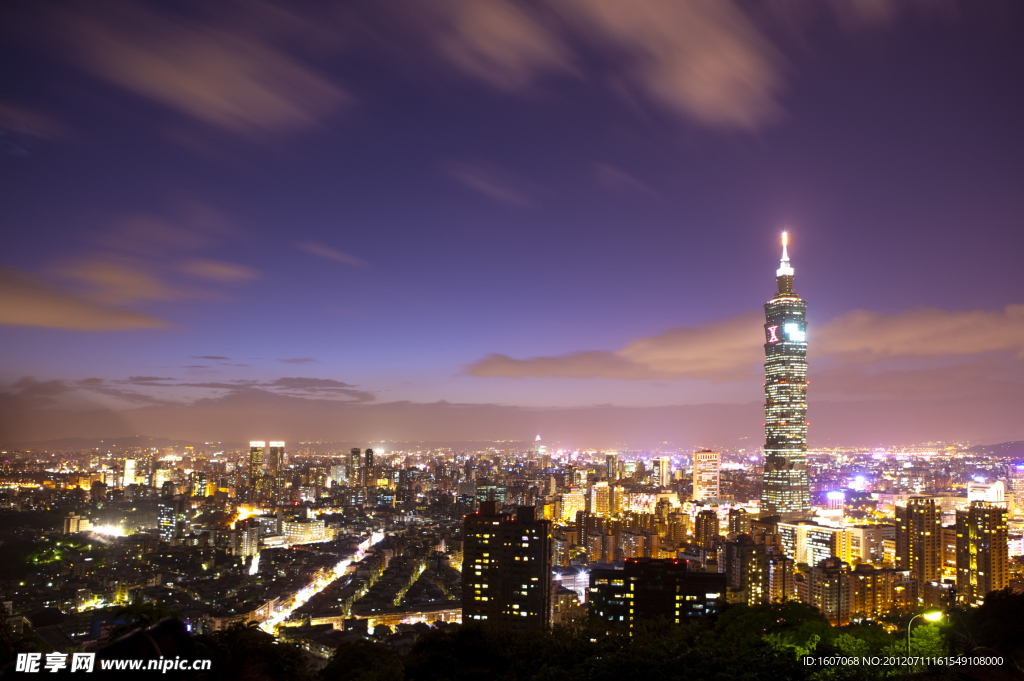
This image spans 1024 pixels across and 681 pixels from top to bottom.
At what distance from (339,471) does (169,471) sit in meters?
14.3

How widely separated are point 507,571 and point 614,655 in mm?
8134

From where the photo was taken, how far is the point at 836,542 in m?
20.5

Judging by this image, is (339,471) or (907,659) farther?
(339,471)

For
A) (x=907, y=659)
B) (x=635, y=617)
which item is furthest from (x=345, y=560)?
(x=907, y=659)

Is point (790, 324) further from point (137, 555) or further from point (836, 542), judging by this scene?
point (137, 555)

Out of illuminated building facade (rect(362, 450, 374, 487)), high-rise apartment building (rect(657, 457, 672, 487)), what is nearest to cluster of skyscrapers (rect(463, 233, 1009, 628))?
high-rise apartment building (rect(657, 457, 672, 487))

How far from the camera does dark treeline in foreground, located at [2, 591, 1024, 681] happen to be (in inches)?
147

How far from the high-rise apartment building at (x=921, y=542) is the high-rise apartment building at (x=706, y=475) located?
1917 centimetres

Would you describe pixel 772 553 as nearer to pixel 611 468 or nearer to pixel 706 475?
pixel 706 475

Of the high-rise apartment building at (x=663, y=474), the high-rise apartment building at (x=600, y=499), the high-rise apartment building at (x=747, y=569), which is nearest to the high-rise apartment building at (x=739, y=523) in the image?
the high-rise apartment building at (x=600, y=499)

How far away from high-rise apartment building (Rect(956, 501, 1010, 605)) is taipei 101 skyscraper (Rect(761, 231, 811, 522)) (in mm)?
14312

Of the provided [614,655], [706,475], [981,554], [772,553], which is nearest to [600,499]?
[706,475]

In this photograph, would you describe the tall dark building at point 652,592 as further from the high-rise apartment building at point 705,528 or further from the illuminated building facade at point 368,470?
the illuminated building facade at point 368,470

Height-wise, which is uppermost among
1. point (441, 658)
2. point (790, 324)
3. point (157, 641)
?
point (790, 324)
